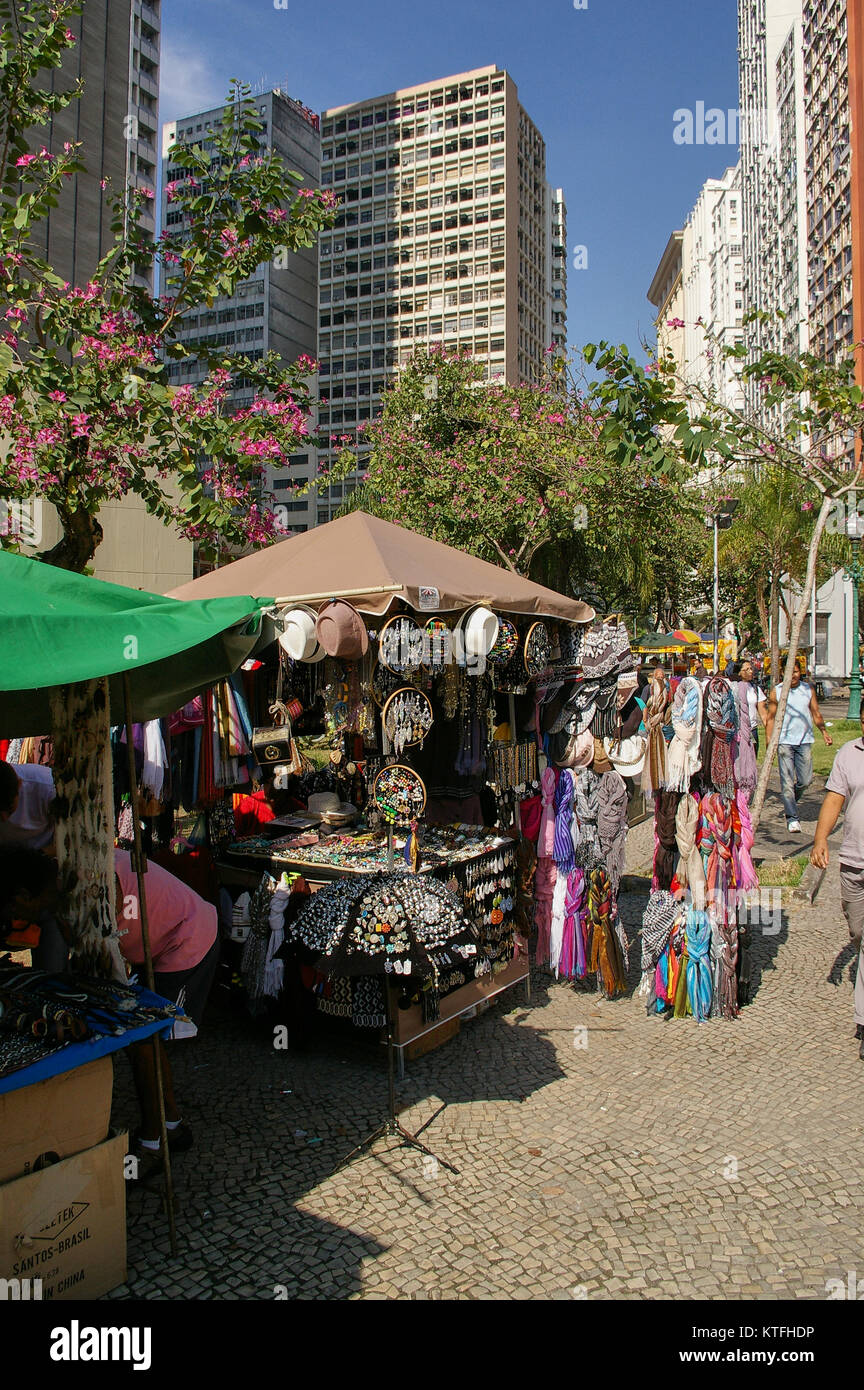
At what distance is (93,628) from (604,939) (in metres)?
4.35

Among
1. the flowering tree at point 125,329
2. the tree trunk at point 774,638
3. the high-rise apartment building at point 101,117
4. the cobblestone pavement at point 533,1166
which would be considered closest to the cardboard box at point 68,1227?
the cobblestone pavement at point 533,1166

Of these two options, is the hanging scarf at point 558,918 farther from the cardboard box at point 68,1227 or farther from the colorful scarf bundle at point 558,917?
the cardboard box at point 68,1227

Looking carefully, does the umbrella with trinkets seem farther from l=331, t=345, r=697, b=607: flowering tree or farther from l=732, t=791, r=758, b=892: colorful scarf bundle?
l=331, t=345, r=697, b=607: flowering tree

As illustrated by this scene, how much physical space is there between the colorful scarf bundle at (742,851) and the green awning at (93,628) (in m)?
3.60

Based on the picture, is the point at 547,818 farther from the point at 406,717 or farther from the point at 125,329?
the point at 125,329

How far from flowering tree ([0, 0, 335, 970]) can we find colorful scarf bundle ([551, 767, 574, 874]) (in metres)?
3.76

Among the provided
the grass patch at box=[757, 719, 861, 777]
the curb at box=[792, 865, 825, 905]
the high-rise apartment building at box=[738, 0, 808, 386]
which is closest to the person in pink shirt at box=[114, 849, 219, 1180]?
the curb at box=[792, 865, 825, 905]

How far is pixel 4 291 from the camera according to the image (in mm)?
7508

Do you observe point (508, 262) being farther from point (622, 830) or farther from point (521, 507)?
point (622, 830)

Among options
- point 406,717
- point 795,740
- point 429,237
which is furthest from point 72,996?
point 429,237

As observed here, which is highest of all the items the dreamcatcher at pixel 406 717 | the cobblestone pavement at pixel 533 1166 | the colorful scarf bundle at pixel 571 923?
the dreamcatcher at pixel 406 717

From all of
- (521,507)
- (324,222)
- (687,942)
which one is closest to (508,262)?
(521,507)

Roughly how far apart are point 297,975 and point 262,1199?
1508 millimetres

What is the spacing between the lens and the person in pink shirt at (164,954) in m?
3.96
